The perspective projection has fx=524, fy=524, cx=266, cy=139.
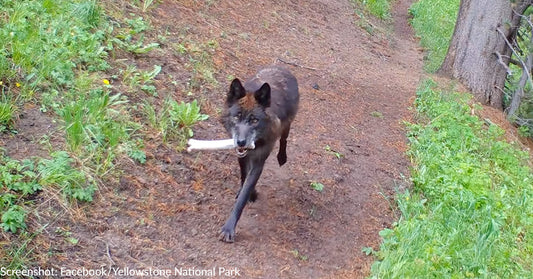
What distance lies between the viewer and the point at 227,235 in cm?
467

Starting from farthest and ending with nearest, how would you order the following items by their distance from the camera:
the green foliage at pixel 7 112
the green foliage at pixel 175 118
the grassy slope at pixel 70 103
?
the green foliage at pixel 175 118 < the green foliage at pixel 7 112 < the grassy slope at pixel 70 103

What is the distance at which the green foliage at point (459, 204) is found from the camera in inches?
193

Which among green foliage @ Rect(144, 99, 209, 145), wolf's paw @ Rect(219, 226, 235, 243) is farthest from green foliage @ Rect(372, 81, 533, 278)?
green foliage @ Rect(144, 99, 209, 145)

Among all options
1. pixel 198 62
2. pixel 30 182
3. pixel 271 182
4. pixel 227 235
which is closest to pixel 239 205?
pixel 227 235

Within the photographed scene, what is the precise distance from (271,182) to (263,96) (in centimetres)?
144

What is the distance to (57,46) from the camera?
578 cm

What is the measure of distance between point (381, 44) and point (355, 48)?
1792mm

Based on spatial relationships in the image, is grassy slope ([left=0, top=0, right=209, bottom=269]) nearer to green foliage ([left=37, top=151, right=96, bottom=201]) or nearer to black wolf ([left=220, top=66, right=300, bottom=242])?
green foliage ([left=37, top=151, right=96, bottom=201])

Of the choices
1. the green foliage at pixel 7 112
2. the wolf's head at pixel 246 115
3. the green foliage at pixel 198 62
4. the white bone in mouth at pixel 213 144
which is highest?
the wolf's head at pixel 246 115

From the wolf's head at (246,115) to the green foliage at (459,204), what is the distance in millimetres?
1627

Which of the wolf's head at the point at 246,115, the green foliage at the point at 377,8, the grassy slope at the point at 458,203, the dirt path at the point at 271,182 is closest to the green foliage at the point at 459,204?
the grassy slope at the point at 458,203

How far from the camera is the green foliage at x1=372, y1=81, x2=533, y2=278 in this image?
16.1 ft

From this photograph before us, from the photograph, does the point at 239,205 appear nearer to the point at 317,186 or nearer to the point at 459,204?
the point at 317,186

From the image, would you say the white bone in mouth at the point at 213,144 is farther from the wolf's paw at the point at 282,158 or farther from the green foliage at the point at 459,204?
the green foliage at the point at 459,204
